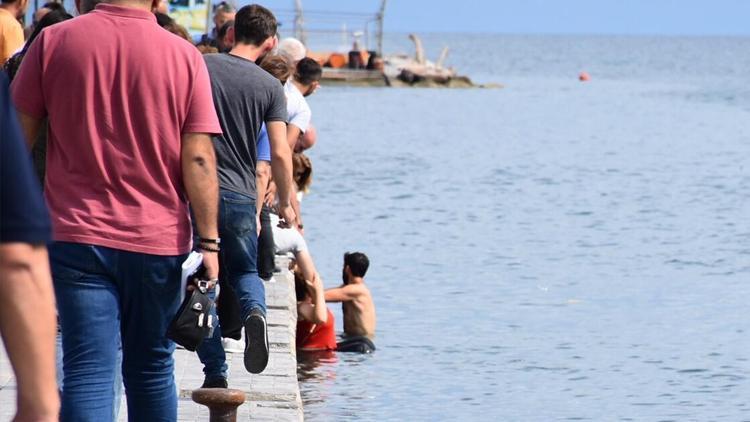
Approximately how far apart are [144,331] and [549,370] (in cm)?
760

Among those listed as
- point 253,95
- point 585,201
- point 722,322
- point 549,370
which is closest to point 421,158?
point 585,201

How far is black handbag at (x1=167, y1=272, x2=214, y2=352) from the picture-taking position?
4.57m

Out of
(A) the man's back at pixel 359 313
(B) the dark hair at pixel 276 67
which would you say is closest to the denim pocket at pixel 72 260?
(B) the dark hair at pixel 276 67

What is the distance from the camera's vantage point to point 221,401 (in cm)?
554

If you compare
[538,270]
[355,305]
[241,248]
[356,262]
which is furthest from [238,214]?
[538,270]

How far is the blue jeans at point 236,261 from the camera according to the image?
6270 millimetres

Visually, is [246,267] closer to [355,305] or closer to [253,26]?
[253,26]

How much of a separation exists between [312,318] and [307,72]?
280 cm

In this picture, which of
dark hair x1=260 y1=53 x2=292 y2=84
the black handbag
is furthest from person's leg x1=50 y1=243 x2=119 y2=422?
dark hair x1=260 y1=53 x2=292 y2=84

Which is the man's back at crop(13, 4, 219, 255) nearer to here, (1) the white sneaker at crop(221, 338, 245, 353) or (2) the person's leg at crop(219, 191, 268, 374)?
(2) the person's leg at crop(219, 191, 268, 374)

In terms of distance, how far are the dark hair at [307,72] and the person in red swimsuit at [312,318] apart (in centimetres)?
215

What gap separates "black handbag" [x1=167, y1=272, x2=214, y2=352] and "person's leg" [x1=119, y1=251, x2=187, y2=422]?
21 mm

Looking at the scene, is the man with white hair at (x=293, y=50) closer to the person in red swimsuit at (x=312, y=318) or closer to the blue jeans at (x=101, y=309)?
the person in red swimsuit at (x=312, y=318)

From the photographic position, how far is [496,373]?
1167 centimetres
